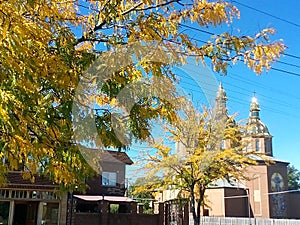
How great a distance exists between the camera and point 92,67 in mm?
4887

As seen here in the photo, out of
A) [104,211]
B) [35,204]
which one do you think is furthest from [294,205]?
[35,204]

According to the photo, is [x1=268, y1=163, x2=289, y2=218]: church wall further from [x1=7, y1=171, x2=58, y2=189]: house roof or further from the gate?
[x1=7, y1=171, x2=58, y2=189]: house roof

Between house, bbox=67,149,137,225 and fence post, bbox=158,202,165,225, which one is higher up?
house, bbox=67,149,137,225

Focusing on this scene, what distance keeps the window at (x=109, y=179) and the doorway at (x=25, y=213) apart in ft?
20.8

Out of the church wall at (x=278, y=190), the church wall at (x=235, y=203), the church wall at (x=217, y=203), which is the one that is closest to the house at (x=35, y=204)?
the church wall at (x=217, y=203)

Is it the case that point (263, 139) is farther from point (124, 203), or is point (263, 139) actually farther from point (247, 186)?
point (124, 203)

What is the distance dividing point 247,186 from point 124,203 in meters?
24.2

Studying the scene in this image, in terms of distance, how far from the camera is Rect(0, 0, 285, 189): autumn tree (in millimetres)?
3959

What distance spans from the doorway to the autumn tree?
66.7 ft

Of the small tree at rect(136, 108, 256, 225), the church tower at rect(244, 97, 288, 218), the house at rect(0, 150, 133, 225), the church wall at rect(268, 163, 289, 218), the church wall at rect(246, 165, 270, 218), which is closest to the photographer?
the small tree at rect(136, 108, 256, 225)

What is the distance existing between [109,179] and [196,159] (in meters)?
11.9

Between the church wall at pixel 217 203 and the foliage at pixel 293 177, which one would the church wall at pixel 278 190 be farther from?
the foliage at pixel 293 177

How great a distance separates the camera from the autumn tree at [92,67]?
3.96 metres

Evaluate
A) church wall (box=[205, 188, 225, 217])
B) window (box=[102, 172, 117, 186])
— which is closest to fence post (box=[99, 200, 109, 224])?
window (box=[102, 172, 117, 186])
